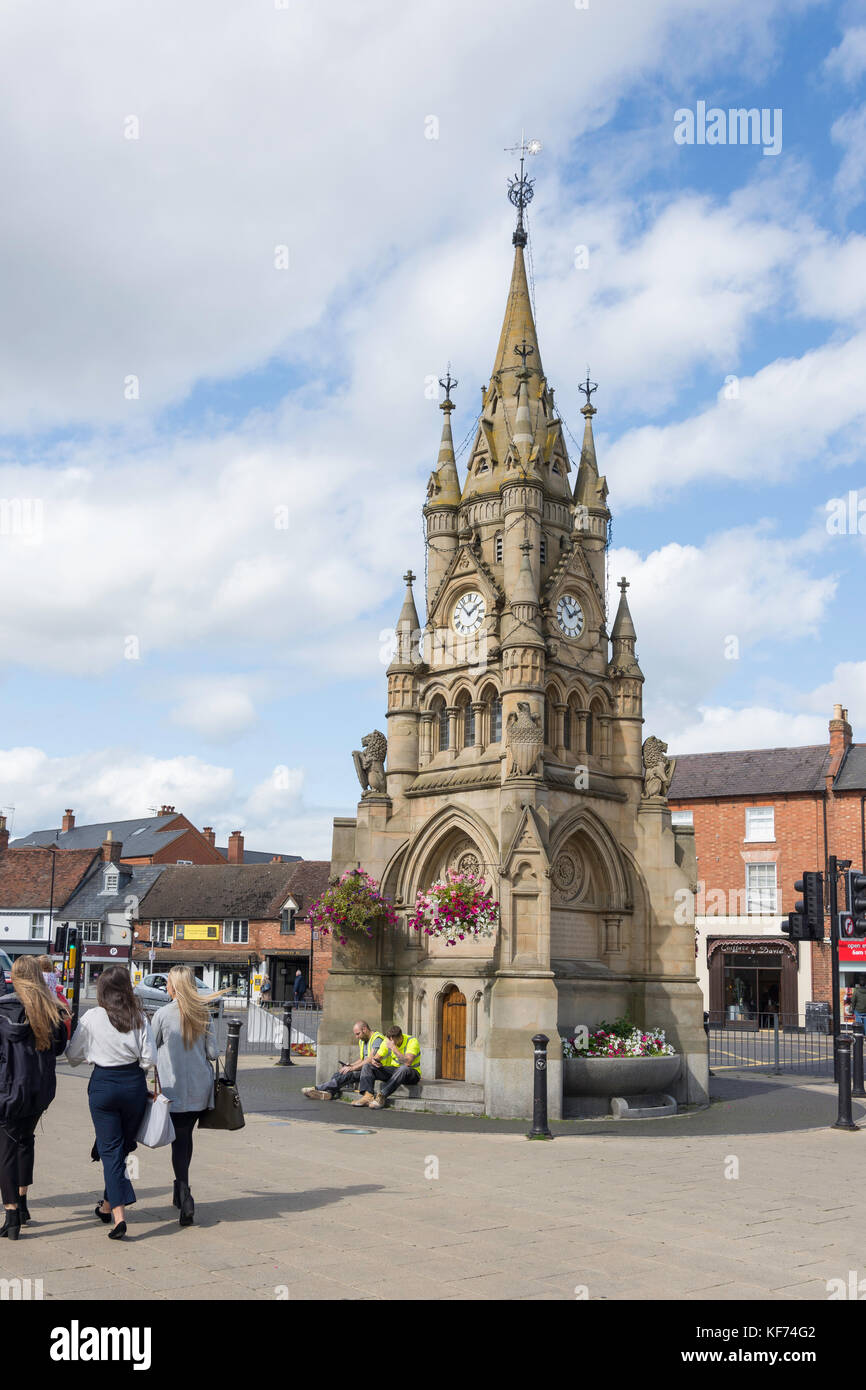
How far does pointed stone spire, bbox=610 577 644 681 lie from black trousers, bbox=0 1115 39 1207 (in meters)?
14.7

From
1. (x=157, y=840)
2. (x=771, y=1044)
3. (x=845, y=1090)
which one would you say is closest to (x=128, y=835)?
(x=157, y=840)

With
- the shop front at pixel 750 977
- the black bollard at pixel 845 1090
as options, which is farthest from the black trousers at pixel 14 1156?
the shop front at pixel 750 977

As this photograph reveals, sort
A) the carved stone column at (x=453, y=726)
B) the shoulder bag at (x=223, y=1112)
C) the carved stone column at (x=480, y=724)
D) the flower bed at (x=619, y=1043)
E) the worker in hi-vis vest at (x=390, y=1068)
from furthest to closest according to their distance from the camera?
1. the carved stone column at (x=453, y=726)
2. the carved stone column at (x=480, y=724)
3. the flower bed at (x=619, y=1043)
4. the worker in hi-vis vest at (x=390, y=1068)
5. the shoulder bag at (x=223, y=1112)

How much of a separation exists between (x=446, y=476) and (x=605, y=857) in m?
7.60

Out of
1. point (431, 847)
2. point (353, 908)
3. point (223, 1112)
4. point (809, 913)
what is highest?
point (431, 847)

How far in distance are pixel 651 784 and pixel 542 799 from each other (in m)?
3.23

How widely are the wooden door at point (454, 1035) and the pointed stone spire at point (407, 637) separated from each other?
5.80 m

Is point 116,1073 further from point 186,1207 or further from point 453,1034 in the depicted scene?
point 453,1034

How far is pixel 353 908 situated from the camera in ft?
63.2

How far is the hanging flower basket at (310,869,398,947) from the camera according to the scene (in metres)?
19.3

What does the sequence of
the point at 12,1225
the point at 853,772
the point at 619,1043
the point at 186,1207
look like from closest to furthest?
the point at 12,1225 → the point at 186,1207 → the point at 619,1043 → the point at 853,772

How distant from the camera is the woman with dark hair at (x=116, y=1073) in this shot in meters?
8.22

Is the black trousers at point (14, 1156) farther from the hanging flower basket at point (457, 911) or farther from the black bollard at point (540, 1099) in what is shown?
the hanging flower basket at point (457, 911)
